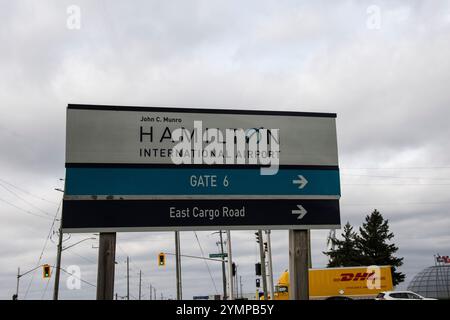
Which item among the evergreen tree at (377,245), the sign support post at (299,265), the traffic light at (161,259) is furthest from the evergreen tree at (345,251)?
the sign support post at (299,265)

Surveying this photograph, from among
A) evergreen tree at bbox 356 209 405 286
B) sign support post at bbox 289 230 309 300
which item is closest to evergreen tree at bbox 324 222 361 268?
evergreen tree at bbox 356 209 405 286

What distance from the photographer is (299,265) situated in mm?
8602

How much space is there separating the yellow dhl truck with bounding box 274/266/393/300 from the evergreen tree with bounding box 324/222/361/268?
47710 mm

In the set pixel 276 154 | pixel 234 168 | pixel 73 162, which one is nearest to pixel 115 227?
pixel 73 162

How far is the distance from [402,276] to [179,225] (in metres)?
84.0

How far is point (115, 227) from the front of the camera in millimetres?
8195

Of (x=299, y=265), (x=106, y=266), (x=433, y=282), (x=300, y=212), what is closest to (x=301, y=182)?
(x=300, y=212)

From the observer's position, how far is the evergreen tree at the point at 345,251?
84.8 meters

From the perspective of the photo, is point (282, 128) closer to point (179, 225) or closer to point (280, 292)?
point (179, 225)

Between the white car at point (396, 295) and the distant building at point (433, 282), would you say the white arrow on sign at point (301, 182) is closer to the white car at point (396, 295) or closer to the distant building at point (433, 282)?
the white car at point (396, 295)

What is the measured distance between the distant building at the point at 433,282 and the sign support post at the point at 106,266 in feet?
333

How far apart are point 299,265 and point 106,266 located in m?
2.97

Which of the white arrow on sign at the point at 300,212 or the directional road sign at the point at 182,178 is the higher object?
the directional road sign at the point at 182,178

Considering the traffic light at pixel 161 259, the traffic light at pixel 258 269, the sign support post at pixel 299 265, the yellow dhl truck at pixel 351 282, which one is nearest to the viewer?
the sign support post at pixel 299 265
